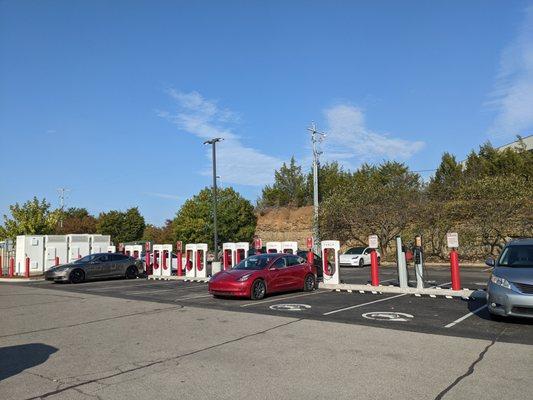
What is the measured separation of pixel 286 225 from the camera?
2046 inches

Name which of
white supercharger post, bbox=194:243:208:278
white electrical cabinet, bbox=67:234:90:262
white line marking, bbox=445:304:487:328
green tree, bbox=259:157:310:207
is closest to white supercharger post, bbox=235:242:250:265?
white supercharger post, bbox=194:243:208:278

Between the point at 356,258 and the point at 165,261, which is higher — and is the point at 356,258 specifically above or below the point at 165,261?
below

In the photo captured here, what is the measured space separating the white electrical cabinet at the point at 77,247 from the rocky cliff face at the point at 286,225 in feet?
76.1

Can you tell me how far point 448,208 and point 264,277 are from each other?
19.8 metres

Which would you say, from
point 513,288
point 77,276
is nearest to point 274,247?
point 77,276

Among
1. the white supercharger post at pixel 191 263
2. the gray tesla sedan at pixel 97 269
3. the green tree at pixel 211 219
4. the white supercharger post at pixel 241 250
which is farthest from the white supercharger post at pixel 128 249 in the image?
the green tree at pixel 211 219

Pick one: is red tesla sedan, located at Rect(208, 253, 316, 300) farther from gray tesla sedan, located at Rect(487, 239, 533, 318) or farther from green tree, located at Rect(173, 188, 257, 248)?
green tree, located at Rect(173, 188, 257, 248)

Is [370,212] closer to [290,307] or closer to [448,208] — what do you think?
[448,208]

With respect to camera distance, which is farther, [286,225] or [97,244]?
[286,225]

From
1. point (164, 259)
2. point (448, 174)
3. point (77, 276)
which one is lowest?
point (77, 276)

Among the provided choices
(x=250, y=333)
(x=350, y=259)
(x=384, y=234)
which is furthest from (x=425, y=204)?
(x=250, y=333)

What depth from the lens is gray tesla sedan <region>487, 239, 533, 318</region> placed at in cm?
868

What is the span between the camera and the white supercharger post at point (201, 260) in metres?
21.5

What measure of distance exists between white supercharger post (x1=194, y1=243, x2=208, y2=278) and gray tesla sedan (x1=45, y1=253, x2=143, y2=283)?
14.6 feet
